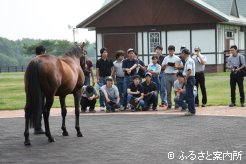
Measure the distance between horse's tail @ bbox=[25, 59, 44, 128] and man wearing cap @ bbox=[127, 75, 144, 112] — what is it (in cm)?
644

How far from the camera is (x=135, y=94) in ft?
58.4

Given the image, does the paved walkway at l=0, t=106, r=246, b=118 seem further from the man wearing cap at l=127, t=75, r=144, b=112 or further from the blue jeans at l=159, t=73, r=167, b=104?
the blue jeans at l=159, t=73, r=167, b=104

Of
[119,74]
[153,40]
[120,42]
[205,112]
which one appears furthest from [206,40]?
[205,112]

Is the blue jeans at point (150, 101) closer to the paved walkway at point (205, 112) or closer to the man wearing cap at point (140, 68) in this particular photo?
the paved walkway at point (205, 112)

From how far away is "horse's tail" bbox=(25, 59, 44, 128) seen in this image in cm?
1131

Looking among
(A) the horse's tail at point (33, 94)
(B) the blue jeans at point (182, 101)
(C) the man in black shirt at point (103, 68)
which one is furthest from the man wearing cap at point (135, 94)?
(A) the horse's tail at point (33, 94)

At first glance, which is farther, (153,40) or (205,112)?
(153,40)

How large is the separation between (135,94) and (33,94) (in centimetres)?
679

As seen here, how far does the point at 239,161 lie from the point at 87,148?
2930mm

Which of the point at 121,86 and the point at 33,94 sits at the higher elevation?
the point at 33,94

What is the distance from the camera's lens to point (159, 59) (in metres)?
19.0

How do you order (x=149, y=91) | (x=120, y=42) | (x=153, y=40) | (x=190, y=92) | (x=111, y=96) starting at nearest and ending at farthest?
(x=190, y=92)
(x=149, y=91)
(x=111, y=96)
(x=153, y=40)
(x=120, y=42)

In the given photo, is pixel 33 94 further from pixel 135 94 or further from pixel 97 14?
pixel 97 14

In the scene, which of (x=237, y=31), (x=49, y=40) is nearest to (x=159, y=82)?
(x=237, y=31)
